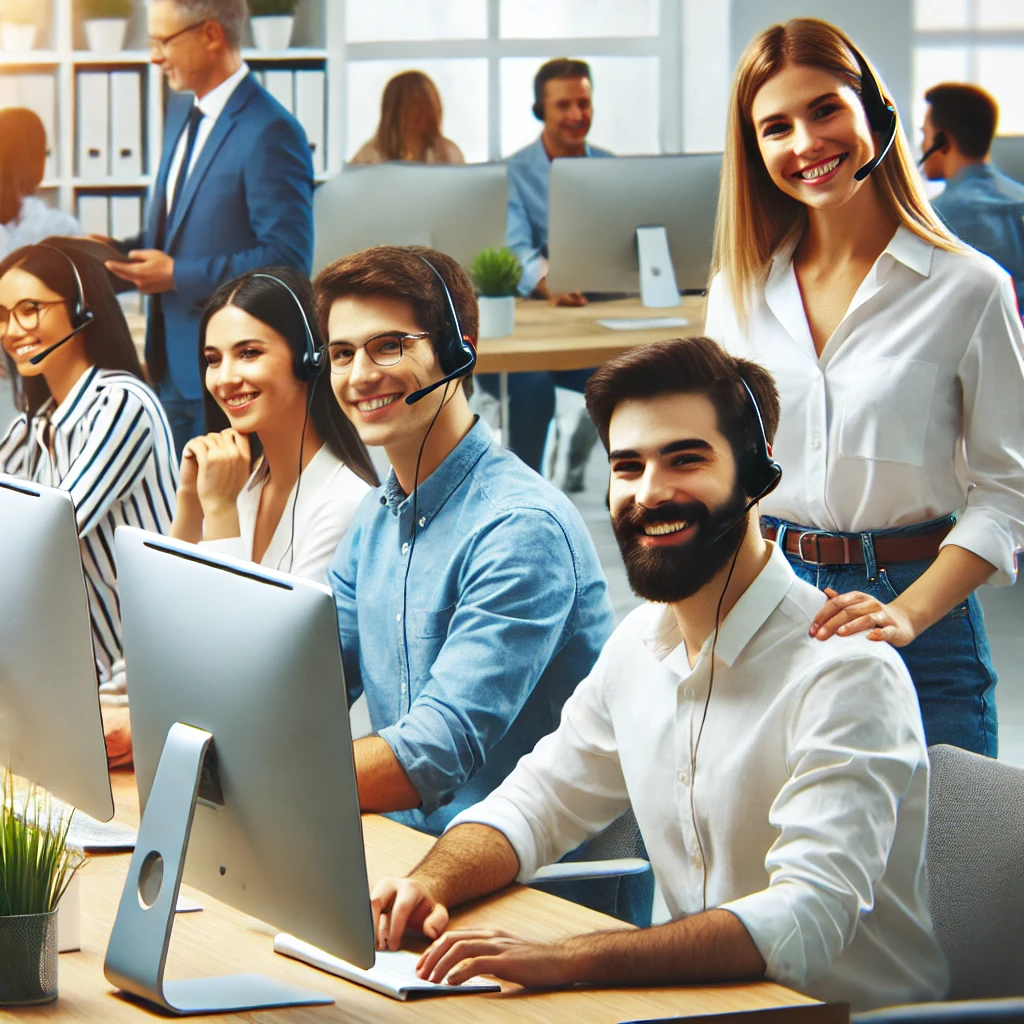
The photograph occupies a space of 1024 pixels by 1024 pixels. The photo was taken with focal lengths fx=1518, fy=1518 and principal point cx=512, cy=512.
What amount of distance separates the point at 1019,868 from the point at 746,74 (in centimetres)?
114

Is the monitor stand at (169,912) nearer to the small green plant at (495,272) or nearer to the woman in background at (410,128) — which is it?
the small green plant at (495,272)

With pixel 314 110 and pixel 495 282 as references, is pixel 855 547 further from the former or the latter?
pixel 314 110

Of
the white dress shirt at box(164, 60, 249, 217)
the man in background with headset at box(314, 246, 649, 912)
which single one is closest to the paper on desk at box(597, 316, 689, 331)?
the white dress shirt at box(164, 60, 249, 217)

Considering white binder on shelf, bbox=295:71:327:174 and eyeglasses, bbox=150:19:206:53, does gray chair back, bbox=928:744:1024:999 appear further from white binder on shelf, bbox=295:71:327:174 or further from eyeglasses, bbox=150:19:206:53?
eyeglasses, bbox=150:19:206:53

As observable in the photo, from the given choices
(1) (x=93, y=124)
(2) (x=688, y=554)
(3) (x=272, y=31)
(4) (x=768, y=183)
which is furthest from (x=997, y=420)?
(1) (x=93, y=124)

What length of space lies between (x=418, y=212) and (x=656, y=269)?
0.65 meters

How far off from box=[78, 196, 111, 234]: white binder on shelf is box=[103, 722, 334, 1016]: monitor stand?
10.6 feet

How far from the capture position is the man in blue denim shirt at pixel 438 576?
1.92m

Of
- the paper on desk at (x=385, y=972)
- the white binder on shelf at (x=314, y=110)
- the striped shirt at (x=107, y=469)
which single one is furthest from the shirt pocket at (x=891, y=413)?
the white binder on shelf at (x=314, y=110)

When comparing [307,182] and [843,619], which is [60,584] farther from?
[307,182]

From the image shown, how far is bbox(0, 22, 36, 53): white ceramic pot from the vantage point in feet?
14.5

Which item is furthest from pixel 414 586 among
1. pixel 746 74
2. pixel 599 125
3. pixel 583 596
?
pixel 599 125

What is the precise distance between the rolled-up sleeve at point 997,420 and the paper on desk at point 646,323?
194 centimetres

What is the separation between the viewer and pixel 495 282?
410 cm
